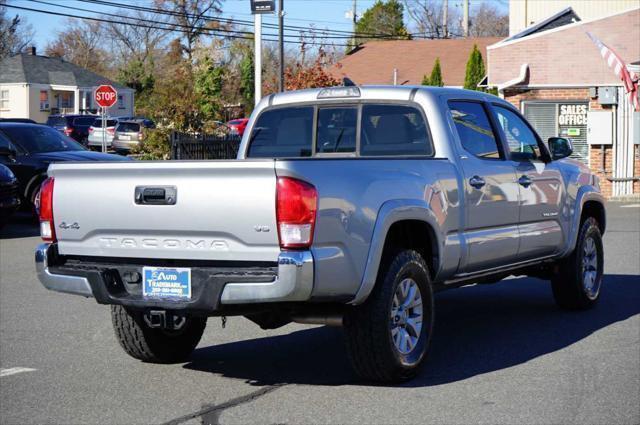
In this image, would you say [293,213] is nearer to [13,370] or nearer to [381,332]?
[381,332]

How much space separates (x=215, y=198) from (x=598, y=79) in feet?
76.8

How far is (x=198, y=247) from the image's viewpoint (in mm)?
6305

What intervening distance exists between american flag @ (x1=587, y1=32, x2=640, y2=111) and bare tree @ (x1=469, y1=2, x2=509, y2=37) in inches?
2476

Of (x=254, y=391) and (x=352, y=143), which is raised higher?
(x=352, y=143)

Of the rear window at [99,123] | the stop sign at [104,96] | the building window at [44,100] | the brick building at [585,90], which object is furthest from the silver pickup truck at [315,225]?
the building window at [44,100]

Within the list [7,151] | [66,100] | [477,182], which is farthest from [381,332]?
[66,100]

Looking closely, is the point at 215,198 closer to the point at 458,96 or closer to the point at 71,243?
the point at 71,243

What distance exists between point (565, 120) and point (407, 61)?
22.3 m

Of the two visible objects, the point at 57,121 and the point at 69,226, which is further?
the point at 57,121

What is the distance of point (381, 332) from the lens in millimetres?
6660

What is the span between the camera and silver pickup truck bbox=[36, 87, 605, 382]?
20.1 ft

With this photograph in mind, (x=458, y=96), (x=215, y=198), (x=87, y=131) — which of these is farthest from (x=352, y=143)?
(x=87, y=131)

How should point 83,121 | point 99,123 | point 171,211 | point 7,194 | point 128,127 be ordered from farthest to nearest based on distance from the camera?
point 83,121, point 99,123, point 128,127, point 7,194, point 171,211

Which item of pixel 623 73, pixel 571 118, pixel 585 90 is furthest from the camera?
pixel 571 118
